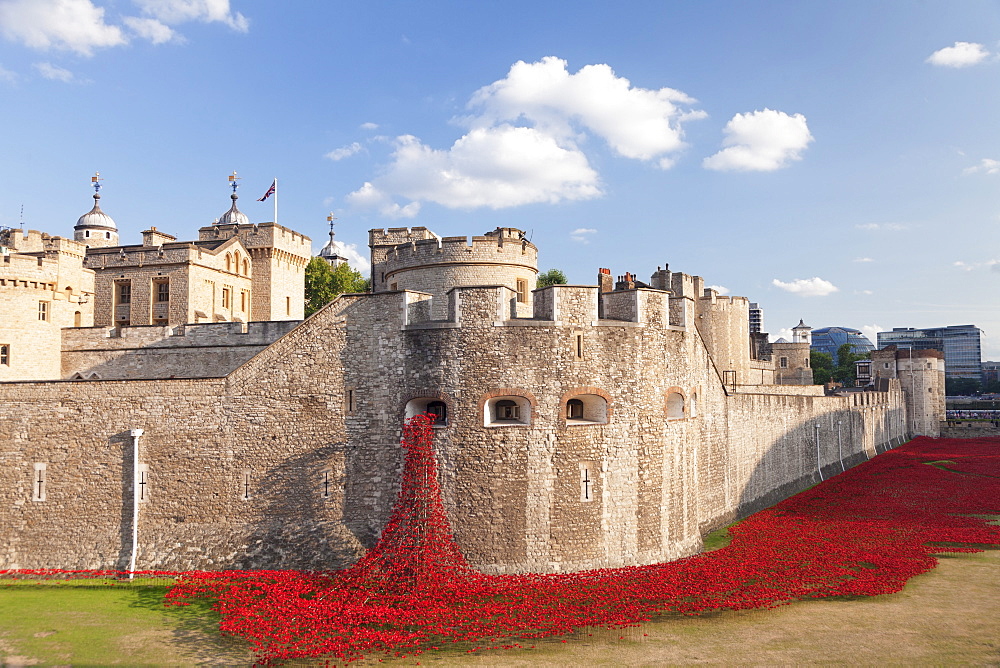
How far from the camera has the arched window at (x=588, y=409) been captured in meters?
17.6

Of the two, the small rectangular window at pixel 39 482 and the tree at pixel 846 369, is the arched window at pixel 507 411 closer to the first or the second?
the small rectangular window at pixel 39 482

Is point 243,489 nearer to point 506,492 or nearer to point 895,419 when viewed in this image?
point 506,492

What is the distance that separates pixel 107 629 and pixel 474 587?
310 inches

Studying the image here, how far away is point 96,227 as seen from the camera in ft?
166

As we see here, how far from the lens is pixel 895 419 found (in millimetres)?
58188

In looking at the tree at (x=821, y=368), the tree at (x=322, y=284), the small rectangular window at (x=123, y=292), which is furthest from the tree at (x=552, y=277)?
the tree at (x=821, y=368)

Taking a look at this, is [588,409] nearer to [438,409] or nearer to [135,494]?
[438,409]

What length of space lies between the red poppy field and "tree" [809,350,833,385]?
8249 centimetres

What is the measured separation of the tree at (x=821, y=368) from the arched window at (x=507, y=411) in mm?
90612

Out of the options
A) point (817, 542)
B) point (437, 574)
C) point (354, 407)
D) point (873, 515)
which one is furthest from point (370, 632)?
point (873, 515)

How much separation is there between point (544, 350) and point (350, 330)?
520cm

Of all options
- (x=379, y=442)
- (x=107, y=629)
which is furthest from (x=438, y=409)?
(x=107, y=629)

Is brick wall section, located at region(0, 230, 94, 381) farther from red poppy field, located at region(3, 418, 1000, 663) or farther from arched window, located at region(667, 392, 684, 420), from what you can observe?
arched window, located at region(667, 392, 684, 420)

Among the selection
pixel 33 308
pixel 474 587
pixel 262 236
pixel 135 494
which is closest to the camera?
pixel 474 587
